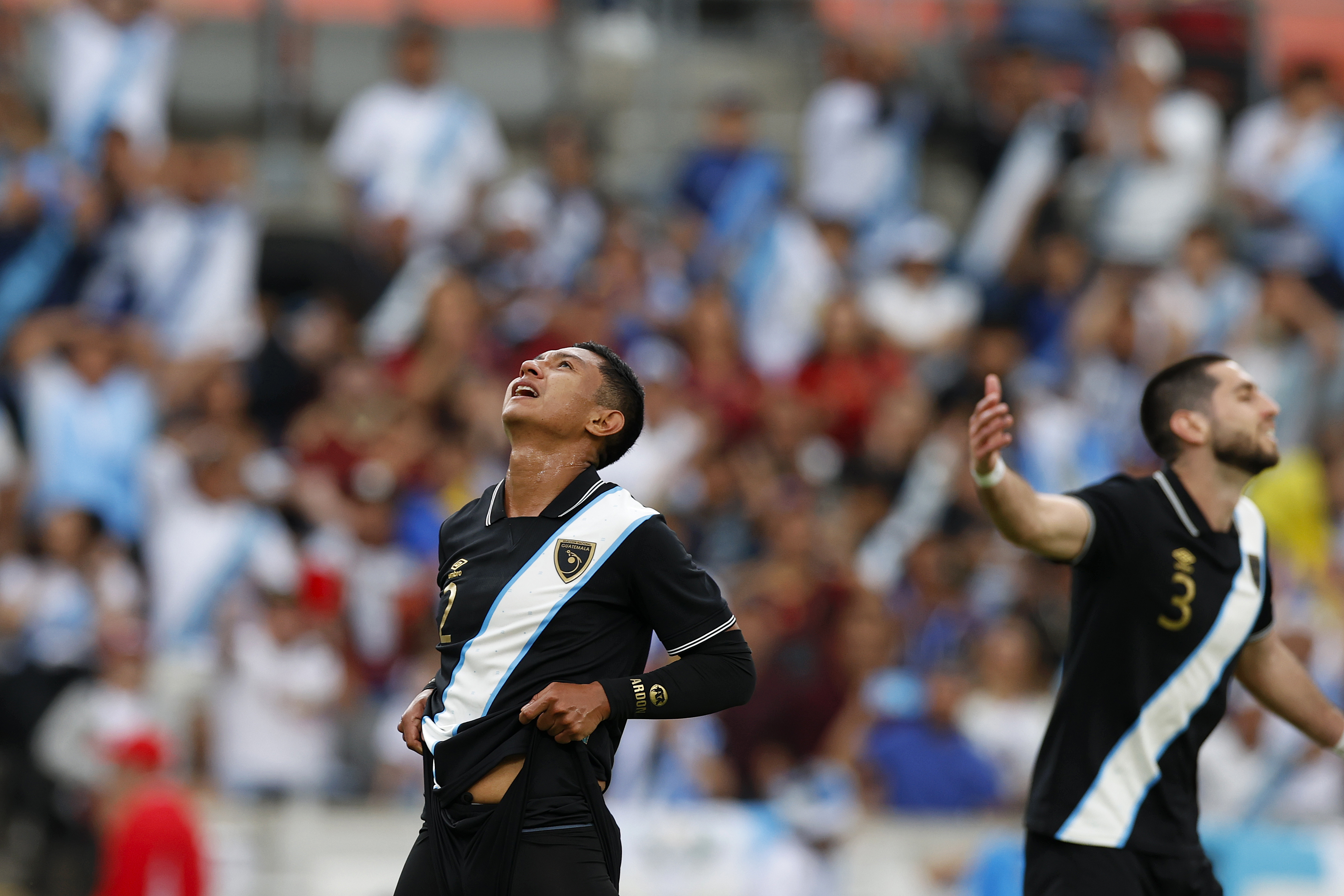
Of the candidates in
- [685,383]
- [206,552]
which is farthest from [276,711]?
[685,383]

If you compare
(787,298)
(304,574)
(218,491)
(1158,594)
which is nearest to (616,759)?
(304,574)

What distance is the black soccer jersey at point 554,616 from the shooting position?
5270mm

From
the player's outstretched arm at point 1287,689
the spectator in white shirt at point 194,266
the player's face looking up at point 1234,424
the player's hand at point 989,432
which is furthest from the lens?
the spectator in white shirt at point 194,266

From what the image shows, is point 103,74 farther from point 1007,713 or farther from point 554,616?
point 554,616

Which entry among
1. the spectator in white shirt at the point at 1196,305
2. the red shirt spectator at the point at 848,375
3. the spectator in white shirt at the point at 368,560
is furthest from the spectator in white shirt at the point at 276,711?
the spectator in white shirt at the point at 1196,305

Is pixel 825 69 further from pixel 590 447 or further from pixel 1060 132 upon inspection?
pixel 590 447

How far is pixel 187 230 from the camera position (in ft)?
45.0

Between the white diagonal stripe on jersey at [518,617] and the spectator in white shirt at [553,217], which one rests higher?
the spectator in white shirt at [553,217]

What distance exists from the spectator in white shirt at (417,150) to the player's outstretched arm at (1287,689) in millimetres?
9084

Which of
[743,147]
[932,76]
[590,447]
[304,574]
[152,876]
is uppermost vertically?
[932,76]

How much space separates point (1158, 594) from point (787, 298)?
8614 mm

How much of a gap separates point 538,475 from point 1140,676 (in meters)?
2.20

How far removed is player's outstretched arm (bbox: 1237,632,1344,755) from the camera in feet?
21.9

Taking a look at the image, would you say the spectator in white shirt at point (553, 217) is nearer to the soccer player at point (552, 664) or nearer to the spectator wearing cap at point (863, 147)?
the spectator wearing cap at point (863, 147)
